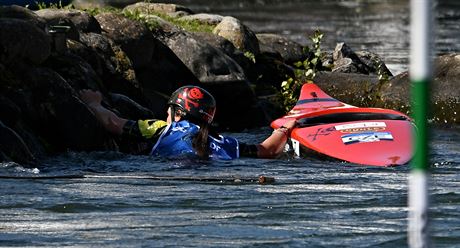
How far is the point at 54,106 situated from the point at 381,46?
17388mm

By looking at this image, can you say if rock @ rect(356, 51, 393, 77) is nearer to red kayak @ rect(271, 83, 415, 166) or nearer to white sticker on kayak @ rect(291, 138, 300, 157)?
red kayak @ rect(271, 83, 415, 166)

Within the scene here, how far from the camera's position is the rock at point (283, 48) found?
19.1 metres

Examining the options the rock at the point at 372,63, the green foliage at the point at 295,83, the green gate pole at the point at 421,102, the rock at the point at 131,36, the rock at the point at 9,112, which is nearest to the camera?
the green gate pole at the point at 421,102

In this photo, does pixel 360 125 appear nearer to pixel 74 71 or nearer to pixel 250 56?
pixel 74 71

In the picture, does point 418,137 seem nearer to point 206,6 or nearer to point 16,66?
point 16,66

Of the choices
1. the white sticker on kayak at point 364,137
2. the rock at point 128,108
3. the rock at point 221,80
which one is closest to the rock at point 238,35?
the rock at point 221,80

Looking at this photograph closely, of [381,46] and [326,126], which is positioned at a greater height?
[326,126]

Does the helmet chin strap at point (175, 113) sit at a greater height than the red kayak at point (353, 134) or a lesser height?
greater

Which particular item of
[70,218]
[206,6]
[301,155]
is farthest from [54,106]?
[206,6]

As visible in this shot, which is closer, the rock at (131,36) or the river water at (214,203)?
the river water at (214,203)

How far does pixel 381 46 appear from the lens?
28359mm

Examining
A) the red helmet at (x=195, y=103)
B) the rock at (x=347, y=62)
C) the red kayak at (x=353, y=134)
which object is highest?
the red helmet at (x=195, y=103)

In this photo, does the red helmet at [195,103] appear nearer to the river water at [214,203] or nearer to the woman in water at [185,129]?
the woman in water at [185,129]

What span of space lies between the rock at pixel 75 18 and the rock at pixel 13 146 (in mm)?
3399
